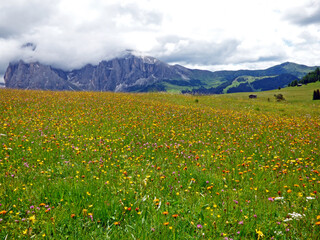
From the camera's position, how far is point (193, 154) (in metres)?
7.19

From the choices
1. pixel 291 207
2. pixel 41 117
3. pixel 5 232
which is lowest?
pixel 291 207

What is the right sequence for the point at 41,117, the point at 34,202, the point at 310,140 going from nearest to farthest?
the point at 34,202, the point at 310,140, the point at 41,117

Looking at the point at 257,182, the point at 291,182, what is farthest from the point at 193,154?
the point at 291,182

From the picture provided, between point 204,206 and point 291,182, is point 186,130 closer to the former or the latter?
point 291,182

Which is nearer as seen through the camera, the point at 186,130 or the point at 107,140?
the point at 107,140

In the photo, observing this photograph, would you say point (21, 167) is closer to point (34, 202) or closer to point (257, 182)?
point (34, 202)

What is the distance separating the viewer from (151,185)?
4793mm

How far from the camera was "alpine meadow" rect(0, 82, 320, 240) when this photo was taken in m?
3.30

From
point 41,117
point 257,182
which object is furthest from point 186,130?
point 41,117

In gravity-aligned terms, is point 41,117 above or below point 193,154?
above

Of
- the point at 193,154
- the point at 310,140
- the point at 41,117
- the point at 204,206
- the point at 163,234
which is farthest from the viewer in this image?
the point at 41,117

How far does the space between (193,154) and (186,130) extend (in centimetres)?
324

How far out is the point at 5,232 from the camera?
3.01m

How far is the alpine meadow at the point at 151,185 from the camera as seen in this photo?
3299 mm
